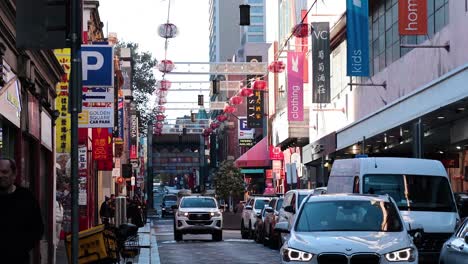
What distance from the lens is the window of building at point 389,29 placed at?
31.6 m

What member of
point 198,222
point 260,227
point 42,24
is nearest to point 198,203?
point 198,222

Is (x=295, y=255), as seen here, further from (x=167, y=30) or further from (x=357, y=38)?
(x=167, y=30)

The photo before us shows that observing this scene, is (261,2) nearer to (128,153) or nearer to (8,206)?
(128,153)

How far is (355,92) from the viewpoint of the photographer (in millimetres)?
42906

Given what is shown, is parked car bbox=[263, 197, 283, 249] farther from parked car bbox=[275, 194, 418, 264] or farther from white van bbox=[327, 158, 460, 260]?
parked car bbox=[275, 194, 418, 264]

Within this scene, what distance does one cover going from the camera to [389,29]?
37.8m

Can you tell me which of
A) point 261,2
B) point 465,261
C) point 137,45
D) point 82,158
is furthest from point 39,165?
point 261,2

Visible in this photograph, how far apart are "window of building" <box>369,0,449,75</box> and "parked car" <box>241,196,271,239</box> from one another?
6993 millimetres

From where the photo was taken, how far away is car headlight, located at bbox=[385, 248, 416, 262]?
41.6 ft

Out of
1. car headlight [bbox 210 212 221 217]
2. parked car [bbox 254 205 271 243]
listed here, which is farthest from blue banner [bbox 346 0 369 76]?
car headlight [bbox 210 212 221 217]

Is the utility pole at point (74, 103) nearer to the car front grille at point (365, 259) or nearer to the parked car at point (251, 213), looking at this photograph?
the car front grille at point (365, 259)

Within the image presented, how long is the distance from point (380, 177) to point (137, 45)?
71.9 metres

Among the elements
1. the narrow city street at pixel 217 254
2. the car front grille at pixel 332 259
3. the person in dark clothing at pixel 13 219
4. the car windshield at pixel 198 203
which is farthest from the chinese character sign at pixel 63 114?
the person in dark clothing at pixel 13 219

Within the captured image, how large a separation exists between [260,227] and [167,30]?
9.66m
